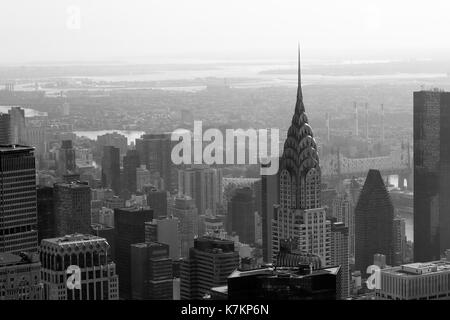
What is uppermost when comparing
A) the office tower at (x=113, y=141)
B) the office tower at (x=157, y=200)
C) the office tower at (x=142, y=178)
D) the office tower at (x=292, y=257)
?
the office tower at (x=113, y=141)

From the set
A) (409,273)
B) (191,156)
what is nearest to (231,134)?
(191,156)

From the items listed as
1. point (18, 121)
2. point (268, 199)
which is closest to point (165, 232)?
point (268, 199)

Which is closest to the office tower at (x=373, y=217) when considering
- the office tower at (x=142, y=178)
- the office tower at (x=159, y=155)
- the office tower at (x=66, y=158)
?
the office tower at (x=159, y=155)

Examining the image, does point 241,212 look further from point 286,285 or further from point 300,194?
point 286,285

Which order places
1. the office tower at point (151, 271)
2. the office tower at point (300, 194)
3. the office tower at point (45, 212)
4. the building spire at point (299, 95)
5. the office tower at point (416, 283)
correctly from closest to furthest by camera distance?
the office tower at point (416, 283), the office tower at point (151, 271), the office tower at point (45, 212), the building spire at point (299, 95), the office tower at point (300, 194)

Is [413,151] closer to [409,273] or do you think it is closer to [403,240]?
[403,240]

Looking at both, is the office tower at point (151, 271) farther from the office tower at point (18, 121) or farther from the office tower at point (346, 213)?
the office tower at point (346, 213)
